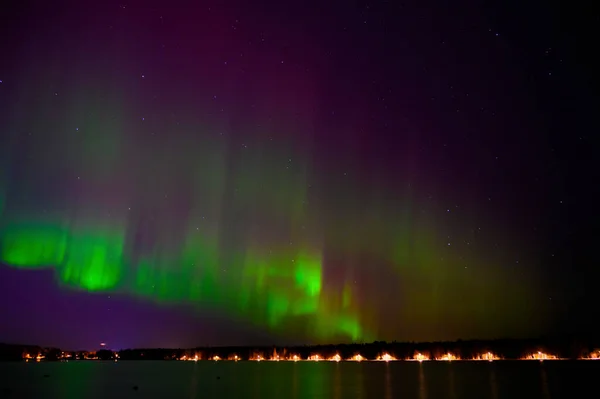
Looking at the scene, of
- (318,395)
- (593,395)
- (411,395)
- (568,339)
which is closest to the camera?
(593,395)

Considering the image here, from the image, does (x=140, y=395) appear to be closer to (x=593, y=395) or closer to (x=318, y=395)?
(x=318, y=395)

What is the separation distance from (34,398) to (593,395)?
151 feet

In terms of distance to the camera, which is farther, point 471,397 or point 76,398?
point 76,398

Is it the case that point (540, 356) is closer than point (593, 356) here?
No

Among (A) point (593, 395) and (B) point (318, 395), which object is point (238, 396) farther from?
(A) point (593, 395)

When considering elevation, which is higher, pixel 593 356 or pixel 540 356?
pixel 540 356

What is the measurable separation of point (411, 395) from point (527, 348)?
177 meters

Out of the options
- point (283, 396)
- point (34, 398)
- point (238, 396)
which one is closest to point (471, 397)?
point (283, 396)

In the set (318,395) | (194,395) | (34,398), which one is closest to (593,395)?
(318,395)

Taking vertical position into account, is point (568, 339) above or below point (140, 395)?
above

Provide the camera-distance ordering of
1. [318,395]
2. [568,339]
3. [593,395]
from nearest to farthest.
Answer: [593,395]
[318,395]
[568,339]

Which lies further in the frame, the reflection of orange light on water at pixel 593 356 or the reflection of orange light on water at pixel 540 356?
the reflection of orange light on water at pixel 540 356

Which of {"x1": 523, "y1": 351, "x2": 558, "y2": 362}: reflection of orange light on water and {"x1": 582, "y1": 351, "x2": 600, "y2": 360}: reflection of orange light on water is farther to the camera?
{"x1": 523, "y1": 351, "x2": 558, "y2": 362}: reflection of orange light on water

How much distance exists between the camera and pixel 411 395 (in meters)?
44.5
